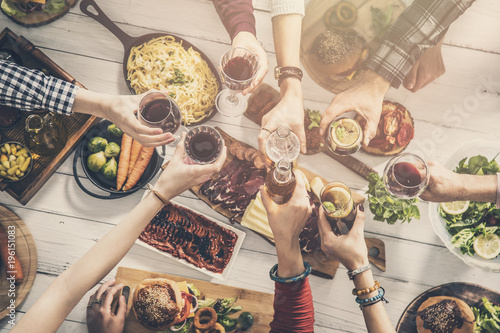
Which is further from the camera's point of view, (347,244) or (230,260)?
(230,260)

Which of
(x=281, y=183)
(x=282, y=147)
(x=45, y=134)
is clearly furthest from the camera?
(x=45, y=134)

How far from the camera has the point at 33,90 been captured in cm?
203

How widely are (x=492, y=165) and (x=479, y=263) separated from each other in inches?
24.4

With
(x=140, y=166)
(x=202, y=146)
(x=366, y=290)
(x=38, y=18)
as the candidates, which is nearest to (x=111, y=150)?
(x=140, y=166)

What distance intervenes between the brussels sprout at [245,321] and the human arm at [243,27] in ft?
4.51

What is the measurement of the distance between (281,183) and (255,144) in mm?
553

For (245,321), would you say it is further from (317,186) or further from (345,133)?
(345,133)

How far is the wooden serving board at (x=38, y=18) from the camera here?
7.51 feet

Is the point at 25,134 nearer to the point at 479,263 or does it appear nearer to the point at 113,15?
the point at 113,15

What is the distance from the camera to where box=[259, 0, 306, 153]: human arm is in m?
2.07

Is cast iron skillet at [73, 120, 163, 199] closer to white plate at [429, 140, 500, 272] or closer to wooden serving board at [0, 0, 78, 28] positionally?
wooden serving board at [0, 0, 78, 28]

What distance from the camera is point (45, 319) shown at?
1.81m

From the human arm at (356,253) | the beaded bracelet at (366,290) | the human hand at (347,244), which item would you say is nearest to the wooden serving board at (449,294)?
the human arm at (356,253)

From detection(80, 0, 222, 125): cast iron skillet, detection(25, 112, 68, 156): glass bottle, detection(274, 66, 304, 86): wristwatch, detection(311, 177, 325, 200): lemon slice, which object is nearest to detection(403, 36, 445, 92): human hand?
detection(274, 66, 304, 86): wristwatch
